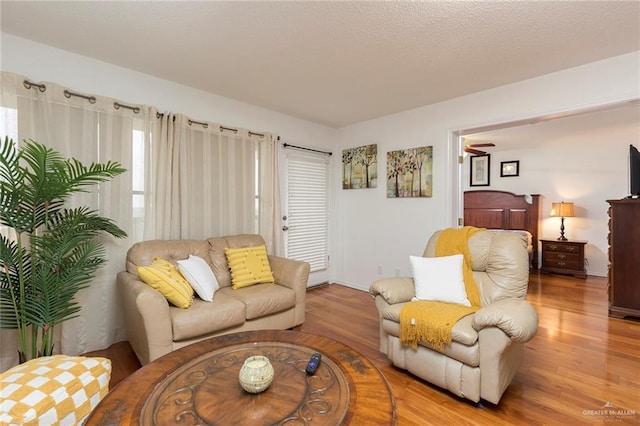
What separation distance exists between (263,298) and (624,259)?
3.92 meters

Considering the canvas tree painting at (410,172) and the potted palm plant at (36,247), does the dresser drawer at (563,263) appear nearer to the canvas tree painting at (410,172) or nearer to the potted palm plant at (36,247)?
the canvas tree painting at (410,172)

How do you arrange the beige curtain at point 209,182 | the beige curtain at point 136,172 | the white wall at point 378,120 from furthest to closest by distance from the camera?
the beige curtain at point 209,182 → the white wall at point 378,120 → the beige curtain at point 136,172

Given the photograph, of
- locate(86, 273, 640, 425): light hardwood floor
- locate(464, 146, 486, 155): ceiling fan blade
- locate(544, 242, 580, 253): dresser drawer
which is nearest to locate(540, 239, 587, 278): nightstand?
locate(544, 242, 580, 253): dresser drawer

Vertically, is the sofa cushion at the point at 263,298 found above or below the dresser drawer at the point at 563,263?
above

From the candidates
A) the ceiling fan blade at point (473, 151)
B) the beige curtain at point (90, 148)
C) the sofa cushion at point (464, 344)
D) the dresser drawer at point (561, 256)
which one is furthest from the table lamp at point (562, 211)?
the beige curtain at point (90, 148)

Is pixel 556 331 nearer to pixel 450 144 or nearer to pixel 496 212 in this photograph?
pixel 450 144

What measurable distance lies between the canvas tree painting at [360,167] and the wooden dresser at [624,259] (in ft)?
8.99

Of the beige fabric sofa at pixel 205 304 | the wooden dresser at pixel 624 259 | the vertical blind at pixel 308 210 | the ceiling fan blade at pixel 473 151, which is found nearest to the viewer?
the beige fabric sofa at pixel 205 304

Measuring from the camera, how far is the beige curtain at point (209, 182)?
284 centimetres

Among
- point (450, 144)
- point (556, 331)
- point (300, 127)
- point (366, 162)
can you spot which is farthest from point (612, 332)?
point (300, 127)

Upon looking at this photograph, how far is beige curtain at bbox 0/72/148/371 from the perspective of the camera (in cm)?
218

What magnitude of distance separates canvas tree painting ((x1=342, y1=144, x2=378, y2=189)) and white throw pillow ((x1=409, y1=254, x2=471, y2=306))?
1.97m

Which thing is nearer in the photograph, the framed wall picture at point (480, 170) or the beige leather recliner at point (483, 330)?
A: the beige leather recliner at point (483, 330)

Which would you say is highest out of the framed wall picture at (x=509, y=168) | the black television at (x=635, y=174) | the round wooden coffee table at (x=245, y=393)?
the framed wall picture at (x=509, y=168)
